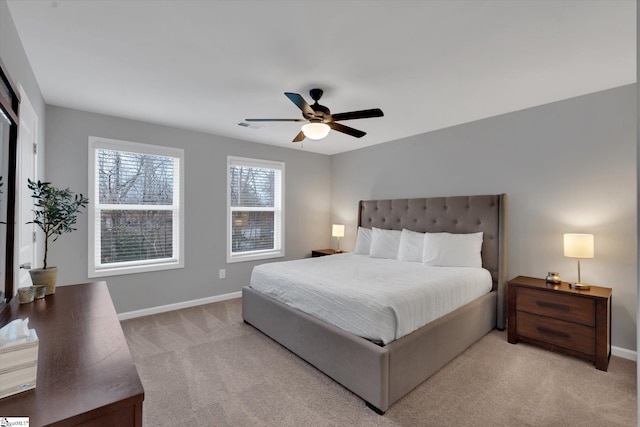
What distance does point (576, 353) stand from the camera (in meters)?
2.61

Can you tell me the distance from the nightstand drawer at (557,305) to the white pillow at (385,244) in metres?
1.51

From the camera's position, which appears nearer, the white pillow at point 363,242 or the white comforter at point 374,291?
the white comforter at point 374,291

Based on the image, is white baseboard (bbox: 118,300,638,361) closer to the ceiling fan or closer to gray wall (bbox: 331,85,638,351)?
gray wall (bbox: 331,85,638,351)

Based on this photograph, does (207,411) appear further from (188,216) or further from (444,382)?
(188,216)

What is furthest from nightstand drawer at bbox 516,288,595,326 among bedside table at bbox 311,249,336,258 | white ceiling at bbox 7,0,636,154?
bedside table at bbox 311,249,336,258

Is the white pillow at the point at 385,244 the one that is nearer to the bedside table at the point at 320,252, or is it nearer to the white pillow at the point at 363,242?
the white pillow at the point at 363,242

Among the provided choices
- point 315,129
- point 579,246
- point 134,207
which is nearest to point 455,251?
point 579,246

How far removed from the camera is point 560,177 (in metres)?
3.04

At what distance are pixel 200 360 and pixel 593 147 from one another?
13.8 feet

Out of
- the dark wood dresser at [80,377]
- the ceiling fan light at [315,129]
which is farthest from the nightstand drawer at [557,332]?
the dark wood dresser at [80,377]

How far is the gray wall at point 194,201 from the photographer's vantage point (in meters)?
3.24

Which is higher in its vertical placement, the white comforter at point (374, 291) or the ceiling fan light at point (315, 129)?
the ceiling fan light at point (315, 129)

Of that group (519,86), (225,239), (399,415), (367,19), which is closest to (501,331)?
(399,415)

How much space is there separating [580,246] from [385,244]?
81.2 inches
